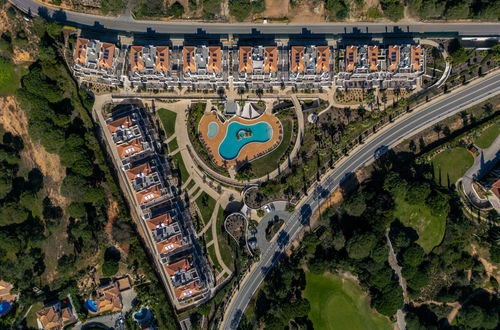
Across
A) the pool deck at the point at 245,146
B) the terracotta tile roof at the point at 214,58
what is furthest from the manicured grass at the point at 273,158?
the terracotta tile roof at the point at 214,58

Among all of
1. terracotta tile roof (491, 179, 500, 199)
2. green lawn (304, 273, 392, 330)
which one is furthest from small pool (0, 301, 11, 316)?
terracotta tile roof (491, 179, 500, 199)

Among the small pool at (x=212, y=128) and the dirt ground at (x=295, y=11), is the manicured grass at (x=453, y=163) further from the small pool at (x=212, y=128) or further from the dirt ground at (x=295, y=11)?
the small pool at (x=212, y=128)

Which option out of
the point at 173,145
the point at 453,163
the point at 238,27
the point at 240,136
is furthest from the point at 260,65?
the point at 453,163

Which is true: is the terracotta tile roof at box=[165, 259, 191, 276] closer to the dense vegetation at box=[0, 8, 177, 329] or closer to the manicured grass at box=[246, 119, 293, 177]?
the dense vegetation at box=[0, 8, 177, 329]

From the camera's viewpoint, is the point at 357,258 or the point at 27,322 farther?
the point at 27,322

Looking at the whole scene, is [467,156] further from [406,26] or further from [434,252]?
[406,26]

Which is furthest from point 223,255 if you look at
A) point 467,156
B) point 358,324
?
point 467,156

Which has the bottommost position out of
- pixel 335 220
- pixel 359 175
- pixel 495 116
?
pixel 335 220
